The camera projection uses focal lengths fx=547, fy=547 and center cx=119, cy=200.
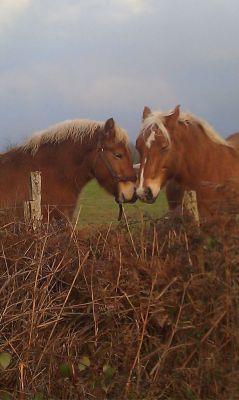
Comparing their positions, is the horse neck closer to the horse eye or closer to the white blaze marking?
the white blaze marking

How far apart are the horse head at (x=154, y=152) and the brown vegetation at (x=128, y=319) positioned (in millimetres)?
2039

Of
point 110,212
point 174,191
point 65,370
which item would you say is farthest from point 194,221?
point 110,212

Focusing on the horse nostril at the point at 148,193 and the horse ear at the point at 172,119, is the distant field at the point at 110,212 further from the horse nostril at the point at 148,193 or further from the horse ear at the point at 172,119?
the horse ear at the point at 172,119

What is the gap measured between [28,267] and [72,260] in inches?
13.6

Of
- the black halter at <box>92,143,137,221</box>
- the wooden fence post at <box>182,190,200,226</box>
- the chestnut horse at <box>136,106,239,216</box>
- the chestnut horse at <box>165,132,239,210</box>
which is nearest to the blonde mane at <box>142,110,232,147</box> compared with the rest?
the chestnut horse at <box>136,106,239,216</box>

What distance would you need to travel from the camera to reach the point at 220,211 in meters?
3.93

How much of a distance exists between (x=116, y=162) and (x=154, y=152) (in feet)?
3.13

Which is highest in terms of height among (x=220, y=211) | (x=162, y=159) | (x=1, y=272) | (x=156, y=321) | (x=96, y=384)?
(x=162, y=159)

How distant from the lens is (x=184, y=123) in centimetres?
664

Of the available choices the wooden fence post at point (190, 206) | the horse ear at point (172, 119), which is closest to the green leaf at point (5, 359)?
the wooden fence post at point (190, 206)

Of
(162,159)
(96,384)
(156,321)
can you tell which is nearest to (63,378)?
(96,384)

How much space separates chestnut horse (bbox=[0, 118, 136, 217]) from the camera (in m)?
7.10

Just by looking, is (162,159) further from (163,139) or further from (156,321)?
(156,321)

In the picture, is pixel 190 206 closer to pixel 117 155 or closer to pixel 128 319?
pixel 128 319
